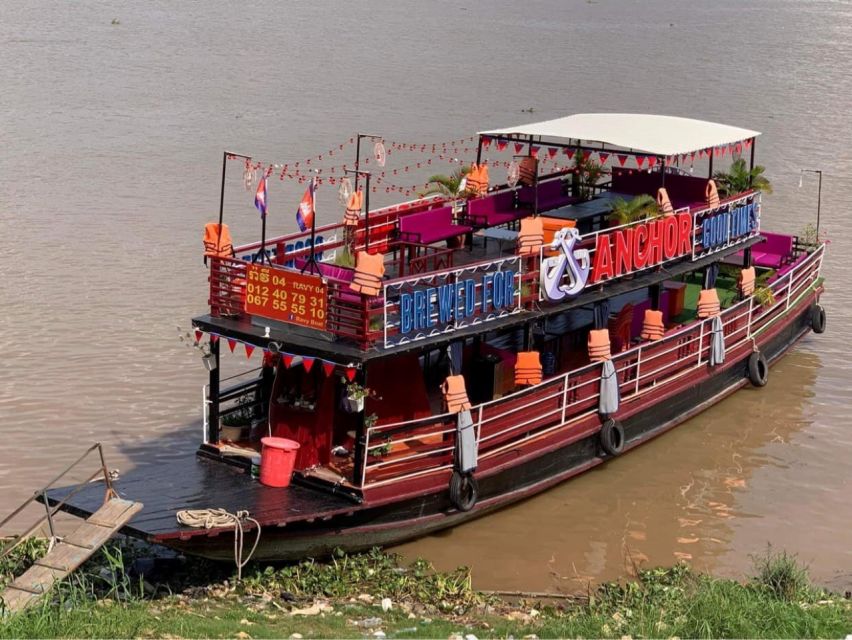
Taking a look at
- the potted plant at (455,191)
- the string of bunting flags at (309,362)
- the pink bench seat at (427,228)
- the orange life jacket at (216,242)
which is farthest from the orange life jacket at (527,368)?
the orange life jacket at (216,242)

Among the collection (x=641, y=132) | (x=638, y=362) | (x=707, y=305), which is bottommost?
(x=638, y=362)

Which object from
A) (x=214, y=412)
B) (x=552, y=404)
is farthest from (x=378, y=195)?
(x=214, y=412)

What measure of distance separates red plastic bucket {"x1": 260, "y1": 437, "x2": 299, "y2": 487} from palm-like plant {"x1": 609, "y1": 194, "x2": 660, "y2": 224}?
557 cm

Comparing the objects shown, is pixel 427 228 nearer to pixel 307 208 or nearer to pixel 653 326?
pixel 653 326

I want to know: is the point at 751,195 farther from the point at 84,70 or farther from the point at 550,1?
the point at 550,1

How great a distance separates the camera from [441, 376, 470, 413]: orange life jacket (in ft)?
45.4

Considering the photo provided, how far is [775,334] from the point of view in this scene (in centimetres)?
2006

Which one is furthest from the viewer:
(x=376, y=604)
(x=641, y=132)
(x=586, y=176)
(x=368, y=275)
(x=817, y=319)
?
(x=817, y=319)

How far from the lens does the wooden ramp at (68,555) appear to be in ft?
36.0

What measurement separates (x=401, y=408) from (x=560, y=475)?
2.29 m

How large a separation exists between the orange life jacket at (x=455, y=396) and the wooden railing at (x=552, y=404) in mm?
202

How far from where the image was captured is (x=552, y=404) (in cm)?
1550

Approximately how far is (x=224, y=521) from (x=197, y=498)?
0.80 meters

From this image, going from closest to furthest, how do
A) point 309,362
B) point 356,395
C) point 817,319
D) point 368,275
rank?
1. point 368,275
2. point 356,395
3. point 309,362
4. point 817,319
